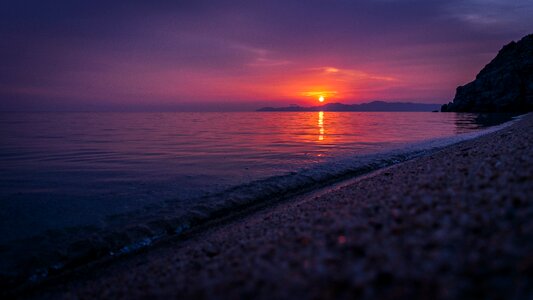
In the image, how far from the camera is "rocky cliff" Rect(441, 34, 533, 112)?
117 meters

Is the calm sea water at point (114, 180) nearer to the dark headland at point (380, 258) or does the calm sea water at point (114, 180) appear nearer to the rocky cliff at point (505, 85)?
the dark headland at point (380, 258)

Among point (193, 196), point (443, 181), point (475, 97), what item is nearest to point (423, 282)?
point (443, 181)

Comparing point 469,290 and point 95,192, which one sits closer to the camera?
point 469,290

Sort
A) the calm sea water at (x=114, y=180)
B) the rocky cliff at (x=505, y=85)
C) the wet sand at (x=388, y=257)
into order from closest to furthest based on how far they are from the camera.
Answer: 1. the wet sand at (x=388, y=257)
2. the calm sea water at (x=114, y=180)
3. the rocky cliff at (x=505, y=85)

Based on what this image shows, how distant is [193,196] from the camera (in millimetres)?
10664

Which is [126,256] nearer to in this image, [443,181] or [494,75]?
[443,181]

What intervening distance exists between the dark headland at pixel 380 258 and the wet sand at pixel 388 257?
1 cm

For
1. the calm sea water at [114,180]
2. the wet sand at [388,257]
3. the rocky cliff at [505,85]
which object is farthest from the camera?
the rocky cliff at [505,85]

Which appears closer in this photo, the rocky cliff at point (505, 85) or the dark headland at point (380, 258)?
the dark headland at point (380, 258)

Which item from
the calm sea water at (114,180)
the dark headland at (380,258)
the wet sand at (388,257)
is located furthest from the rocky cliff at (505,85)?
the wet sand at (388,257)

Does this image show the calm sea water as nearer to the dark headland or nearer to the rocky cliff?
the dark headland

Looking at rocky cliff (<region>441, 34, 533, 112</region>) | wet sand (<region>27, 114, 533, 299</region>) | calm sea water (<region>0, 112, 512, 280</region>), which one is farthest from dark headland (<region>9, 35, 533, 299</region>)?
rocky cliff (<region>441, 34, 533, 112</region>)

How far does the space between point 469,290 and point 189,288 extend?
2.98 m

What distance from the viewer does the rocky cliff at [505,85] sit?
117 meters
